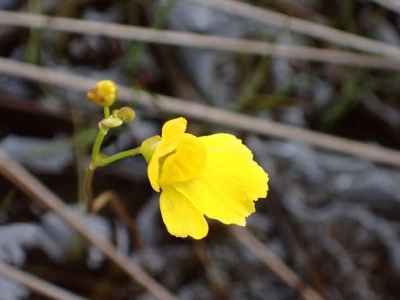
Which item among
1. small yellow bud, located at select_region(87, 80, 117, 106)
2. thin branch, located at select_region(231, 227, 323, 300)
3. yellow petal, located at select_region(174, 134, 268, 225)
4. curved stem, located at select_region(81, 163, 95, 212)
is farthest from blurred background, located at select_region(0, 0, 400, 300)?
small yellow bud, located at select_region(87, 80, 117, 106)

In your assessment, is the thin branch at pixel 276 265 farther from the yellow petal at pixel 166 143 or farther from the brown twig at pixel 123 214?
the yellow petal at pixel 166 143

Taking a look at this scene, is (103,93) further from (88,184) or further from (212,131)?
(212,131)

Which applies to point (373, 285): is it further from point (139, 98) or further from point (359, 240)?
point (139, 98)

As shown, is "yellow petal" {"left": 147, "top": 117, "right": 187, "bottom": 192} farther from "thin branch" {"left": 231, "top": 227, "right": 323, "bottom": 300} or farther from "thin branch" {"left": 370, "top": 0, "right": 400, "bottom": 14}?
"thin branch" {"left": 370, "top": 0, "right": 400, "bottom": 14}

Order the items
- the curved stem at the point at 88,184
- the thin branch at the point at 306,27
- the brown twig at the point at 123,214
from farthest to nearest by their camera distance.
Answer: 1. the thin branch at the point at 306,27
2. the brown twig at the point at 123,214
3. the curved stem at the point at 88,184

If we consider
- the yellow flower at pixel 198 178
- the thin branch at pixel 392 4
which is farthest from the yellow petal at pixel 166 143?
the thin branch at pixel 392 4

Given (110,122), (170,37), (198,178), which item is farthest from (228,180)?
(170,37)

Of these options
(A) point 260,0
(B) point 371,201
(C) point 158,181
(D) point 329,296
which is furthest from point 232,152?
(A) point 260,0
